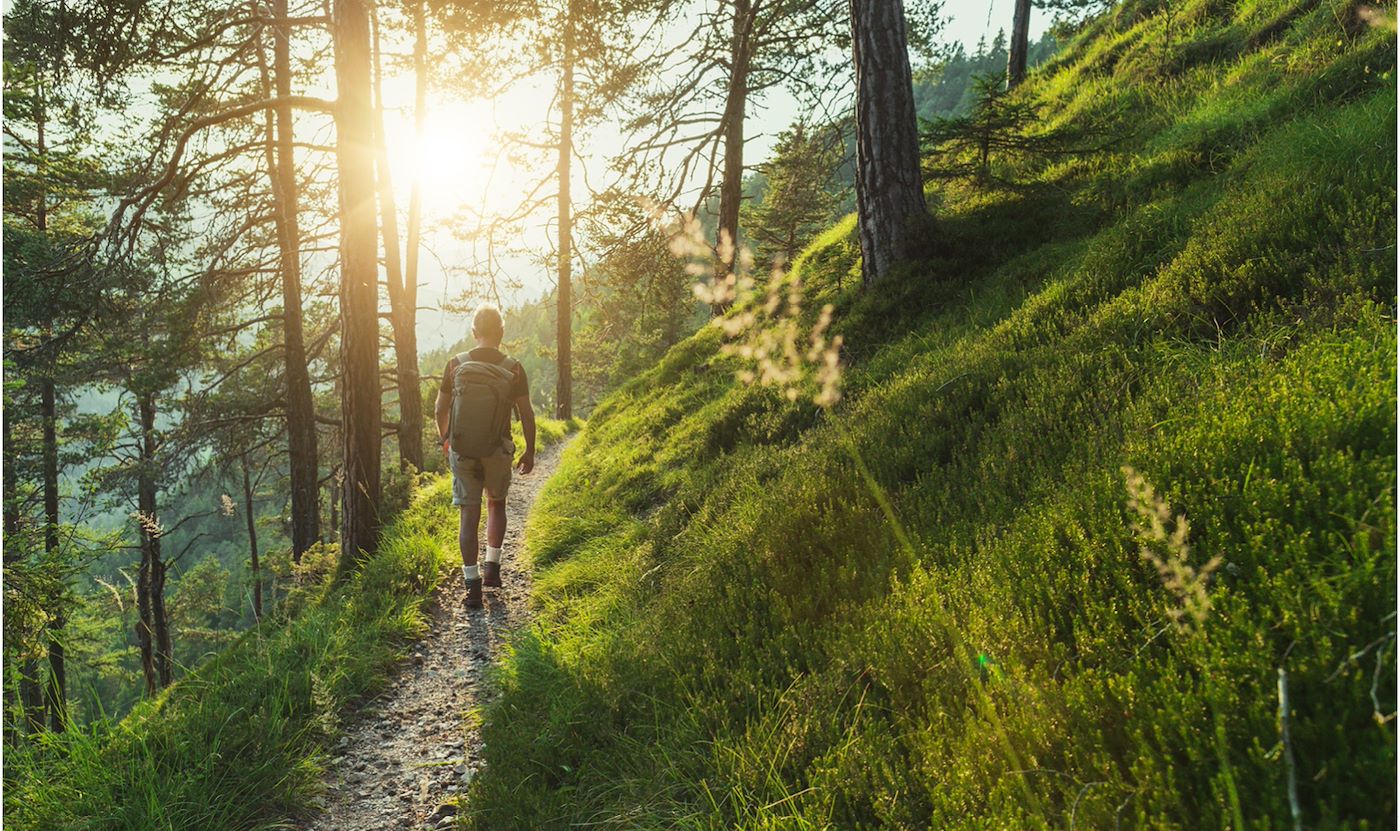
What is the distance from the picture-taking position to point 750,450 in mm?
5887

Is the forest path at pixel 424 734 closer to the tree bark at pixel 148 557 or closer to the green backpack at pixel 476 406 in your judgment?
the green backpack at pixel 476 406

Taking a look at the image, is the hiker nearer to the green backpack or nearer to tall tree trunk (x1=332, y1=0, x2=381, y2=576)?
the green backpack

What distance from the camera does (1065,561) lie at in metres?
2.46

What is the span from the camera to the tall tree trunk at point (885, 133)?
6.80 meters

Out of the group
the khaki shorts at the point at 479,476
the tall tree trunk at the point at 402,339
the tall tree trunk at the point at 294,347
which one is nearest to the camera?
the khaki shorts at the point at 479,476

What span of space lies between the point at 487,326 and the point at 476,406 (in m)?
0.79

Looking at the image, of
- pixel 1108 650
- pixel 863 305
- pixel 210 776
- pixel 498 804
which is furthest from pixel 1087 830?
pixel 863 305

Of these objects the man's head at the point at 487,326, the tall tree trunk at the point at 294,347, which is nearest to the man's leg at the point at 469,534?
the man's head at the point at 487,326

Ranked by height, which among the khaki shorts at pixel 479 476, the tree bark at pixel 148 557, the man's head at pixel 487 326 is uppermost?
the man's head at pixel 487 326

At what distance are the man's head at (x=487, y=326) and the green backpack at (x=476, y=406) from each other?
0.79 ft

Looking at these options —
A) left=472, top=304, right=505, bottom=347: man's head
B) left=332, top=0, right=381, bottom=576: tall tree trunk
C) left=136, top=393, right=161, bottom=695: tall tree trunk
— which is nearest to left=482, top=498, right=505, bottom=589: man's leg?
left=472, top=304, right=505, bottom=347: man's head

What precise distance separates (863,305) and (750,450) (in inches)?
92.4

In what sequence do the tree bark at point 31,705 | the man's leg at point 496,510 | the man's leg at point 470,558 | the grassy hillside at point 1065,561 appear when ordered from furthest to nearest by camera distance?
1. the man's leg at point 496,510
2. the man's leg at point 470,558
3. the tree bark at point 31,705
4. the grassy hillside at point 1065,561

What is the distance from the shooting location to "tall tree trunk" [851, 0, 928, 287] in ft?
22.3
